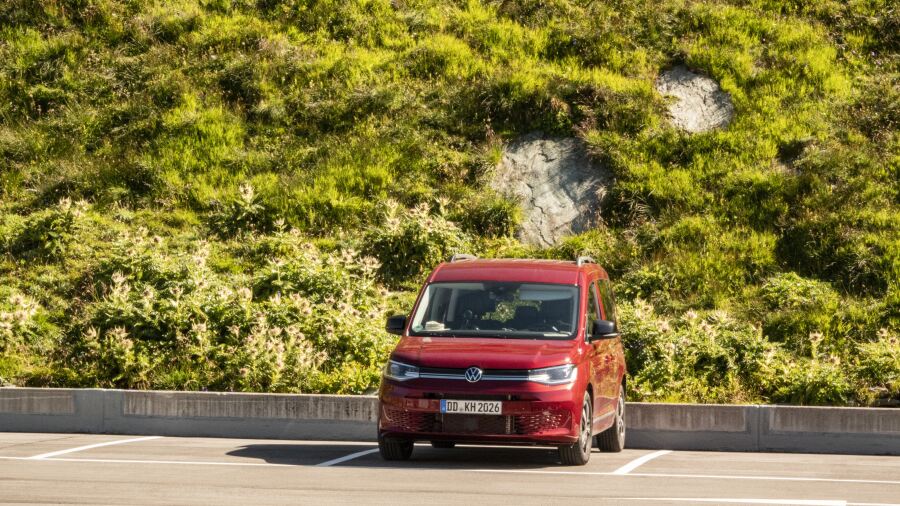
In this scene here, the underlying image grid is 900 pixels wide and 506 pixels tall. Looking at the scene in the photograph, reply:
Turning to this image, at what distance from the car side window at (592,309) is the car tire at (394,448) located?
2067 millimetres

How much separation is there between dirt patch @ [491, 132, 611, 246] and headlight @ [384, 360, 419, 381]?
11.3 meters

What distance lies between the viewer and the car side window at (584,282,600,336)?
12.4 metres

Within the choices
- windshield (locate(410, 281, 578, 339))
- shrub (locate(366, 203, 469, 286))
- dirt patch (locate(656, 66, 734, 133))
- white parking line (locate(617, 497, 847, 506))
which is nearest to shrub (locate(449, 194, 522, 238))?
shrub (locate(366, 203, 469, 286))

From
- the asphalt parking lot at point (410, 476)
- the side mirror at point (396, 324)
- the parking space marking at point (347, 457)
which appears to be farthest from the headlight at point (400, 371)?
the parking space marking at point (347, 457)

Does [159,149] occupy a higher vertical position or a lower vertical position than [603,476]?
higher

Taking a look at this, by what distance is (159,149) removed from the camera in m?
25.7

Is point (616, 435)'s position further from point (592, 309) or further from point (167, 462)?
point (167, 462)

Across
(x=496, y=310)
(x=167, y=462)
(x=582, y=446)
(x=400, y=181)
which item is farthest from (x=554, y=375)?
(x=400, y=181)

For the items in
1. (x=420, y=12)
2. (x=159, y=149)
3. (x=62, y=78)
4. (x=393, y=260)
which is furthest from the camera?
(x=420, y=12)

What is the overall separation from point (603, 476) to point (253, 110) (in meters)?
17.7

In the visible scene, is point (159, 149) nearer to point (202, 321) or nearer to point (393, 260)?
point (393, 260)

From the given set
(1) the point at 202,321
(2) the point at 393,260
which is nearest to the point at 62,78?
(2) the point at 393,260

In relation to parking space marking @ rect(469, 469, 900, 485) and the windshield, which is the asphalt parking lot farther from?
the windshield

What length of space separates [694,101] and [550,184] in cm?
414
